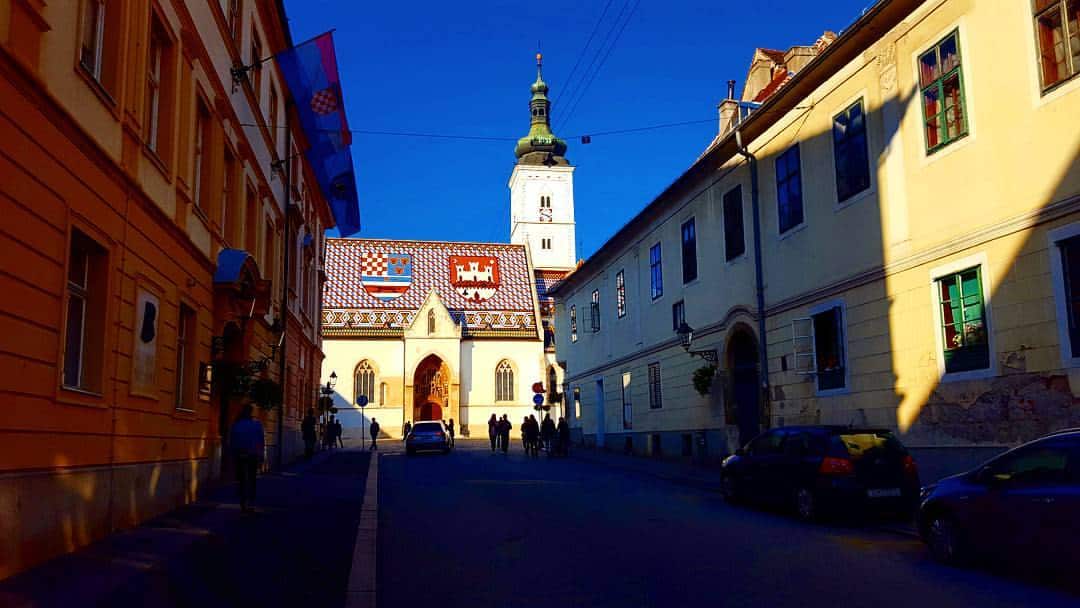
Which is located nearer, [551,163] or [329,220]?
[329,220]

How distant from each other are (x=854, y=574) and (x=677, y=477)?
1312cm

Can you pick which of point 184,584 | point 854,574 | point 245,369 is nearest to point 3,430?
point 184,584

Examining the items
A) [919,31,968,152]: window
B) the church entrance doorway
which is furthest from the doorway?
the church entrance doorway

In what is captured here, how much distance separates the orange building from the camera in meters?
7.88

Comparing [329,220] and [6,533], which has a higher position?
[329,220]

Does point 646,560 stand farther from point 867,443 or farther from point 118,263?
point 118,263

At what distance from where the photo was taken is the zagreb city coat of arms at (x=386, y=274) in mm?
71812

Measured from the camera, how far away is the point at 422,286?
72.9m

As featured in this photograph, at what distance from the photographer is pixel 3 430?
24.6ft

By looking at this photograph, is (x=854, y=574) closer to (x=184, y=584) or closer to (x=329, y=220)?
(x=184, y=584)

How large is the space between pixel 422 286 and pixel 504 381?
10404 mm

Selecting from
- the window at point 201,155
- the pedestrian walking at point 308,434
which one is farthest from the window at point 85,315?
the pedestrian walking at point 308,434

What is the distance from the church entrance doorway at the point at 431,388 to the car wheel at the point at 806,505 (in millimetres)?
56087

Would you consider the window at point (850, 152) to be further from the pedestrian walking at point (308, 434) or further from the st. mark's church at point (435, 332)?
the st. mark's church at point (435, 332)
